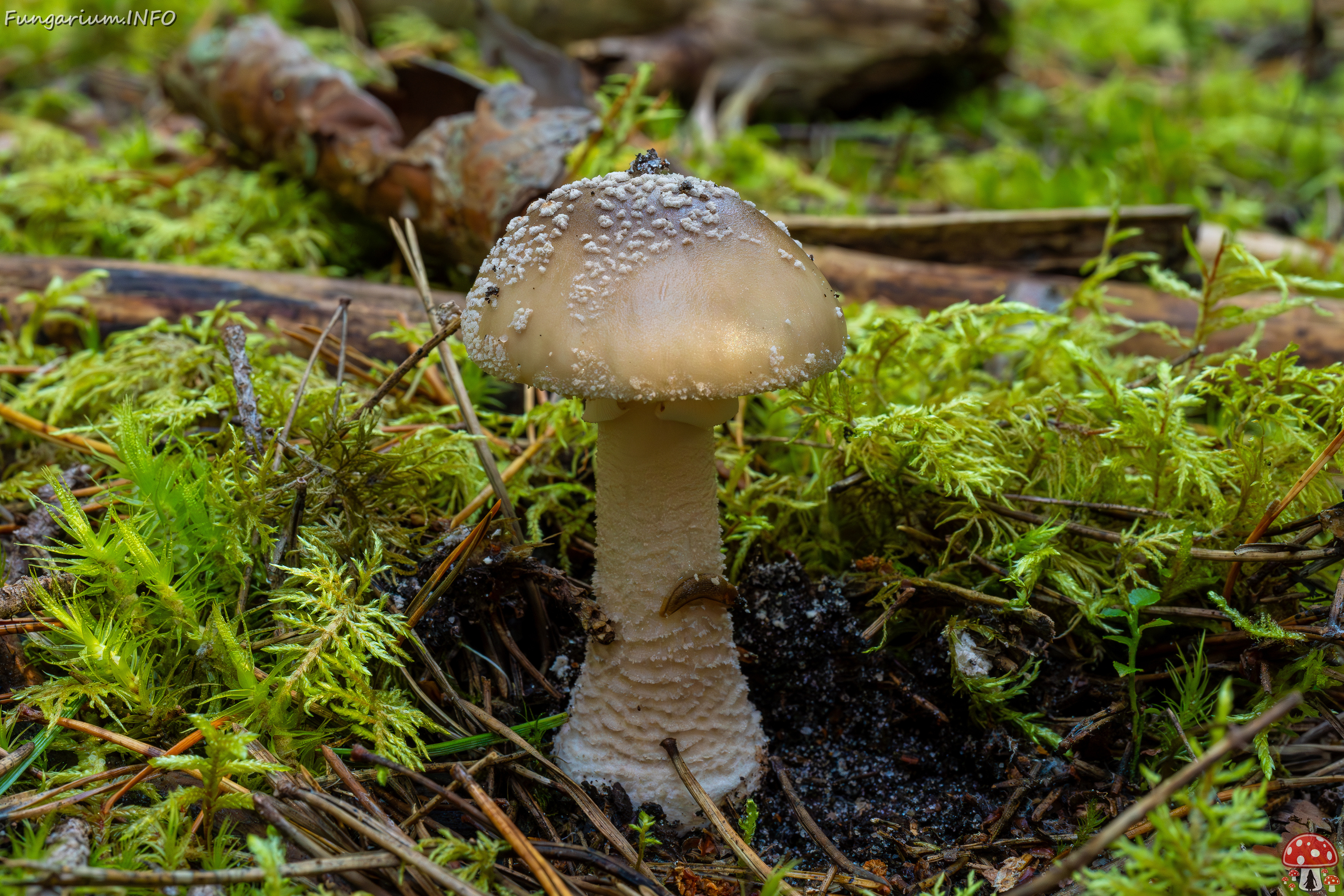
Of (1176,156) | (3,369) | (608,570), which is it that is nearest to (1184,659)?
(608,570)

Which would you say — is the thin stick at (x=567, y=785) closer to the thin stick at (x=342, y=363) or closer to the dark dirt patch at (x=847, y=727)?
the dark dirt patch at (x=847, y=727)

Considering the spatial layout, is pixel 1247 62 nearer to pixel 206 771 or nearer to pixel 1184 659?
pixel 1184 659

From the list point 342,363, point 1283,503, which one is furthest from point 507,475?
point 1283,503

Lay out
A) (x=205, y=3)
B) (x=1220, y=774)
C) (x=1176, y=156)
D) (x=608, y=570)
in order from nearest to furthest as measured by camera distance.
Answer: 1. (x=1220, y=774)
2. (x=608, y=570)
3. (x=1176, y=156)
4. (x=205, y=3)

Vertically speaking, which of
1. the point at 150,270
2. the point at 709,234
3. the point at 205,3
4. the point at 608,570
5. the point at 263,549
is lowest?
the point at 608,570

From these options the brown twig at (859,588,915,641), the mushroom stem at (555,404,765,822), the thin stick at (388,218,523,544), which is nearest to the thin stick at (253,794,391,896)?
the mushroom stem at (555,404,765,822)

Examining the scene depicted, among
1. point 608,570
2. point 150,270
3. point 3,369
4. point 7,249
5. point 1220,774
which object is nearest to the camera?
point 1220,774

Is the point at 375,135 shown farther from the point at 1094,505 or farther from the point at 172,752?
the point at 1094,505

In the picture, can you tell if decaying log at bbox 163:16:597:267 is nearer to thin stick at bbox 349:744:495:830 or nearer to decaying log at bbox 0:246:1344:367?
decaying log at bbox 0:246:1344:367

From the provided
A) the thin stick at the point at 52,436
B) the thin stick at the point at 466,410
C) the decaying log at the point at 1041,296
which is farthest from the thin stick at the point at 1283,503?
the thin stick at the point at 52,436
